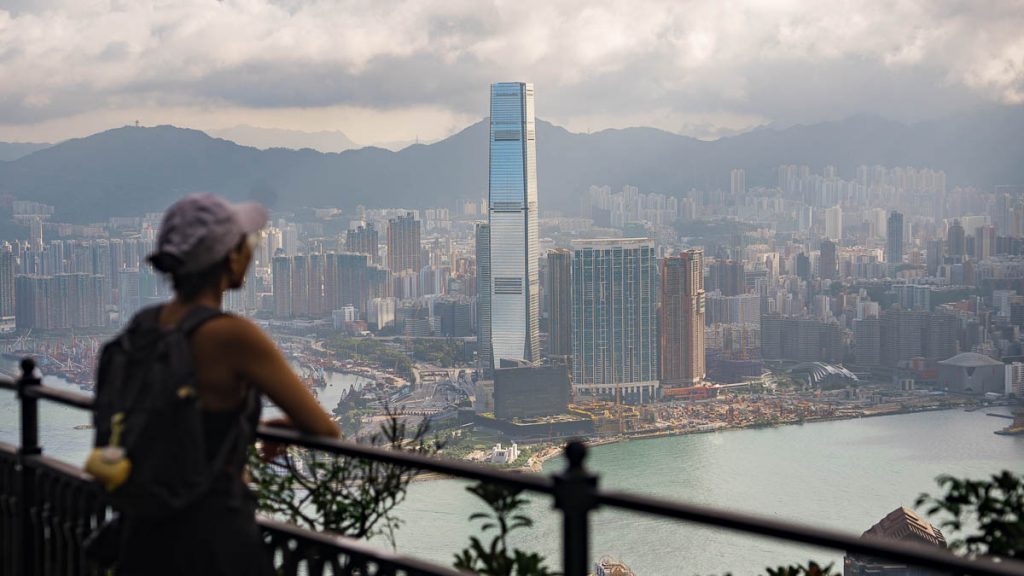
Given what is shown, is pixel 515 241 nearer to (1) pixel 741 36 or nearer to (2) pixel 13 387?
(1) pixel 741 36

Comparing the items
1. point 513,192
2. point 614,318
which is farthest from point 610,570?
point 513,192

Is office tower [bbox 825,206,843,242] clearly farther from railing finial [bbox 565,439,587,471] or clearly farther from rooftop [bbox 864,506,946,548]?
railing finial [bbox 565,439,587,471]

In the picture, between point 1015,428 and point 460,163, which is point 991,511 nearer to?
point 1015,428

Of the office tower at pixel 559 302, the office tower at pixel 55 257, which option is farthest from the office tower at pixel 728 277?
the office tower at pixel 55 257

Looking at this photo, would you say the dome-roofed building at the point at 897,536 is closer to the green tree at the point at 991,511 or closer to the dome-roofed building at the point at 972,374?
the green tree at the point at 991,511

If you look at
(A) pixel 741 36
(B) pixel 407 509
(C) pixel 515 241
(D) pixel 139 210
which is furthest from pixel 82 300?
(A) pixel 741 36

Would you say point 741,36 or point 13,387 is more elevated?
point 741,36

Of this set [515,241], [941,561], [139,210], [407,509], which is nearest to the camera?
[941,561]
